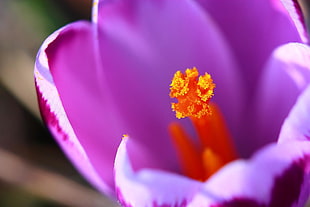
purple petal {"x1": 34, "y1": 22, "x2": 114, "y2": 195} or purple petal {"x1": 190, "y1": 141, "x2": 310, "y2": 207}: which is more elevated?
purple petal {"x1": 34, "y1": 22, "x2": 114, "y2": 195}

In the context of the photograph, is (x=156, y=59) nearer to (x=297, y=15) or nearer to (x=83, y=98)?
(x=83, y=98)

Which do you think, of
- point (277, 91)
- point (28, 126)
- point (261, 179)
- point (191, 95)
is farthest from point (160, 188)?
point (28, 126)

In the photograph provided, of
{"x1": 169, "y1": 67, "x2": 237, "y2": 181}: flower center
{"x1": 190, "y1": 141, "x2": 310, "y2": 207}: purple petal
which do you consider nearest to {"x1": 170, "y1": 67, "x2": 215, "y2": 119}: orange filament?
{"x1": 169, "y1": 67, "x2": 237, "y2": 181}: flower center

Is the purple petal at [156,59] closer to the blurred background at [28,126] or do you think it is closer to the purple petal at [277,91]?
the purple petal at [277,91]

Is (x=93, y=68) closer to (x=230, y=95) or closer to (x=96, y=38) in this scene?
(x=96, y=38)

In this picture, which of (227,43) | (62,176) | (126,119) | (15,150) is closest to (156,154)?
(126,119)

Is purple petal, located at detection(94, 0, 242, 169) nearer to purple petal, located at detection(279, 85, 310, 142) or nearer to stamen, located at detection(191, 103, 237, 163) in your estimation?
stamen, located at detection(191, 103, 237, 163)
